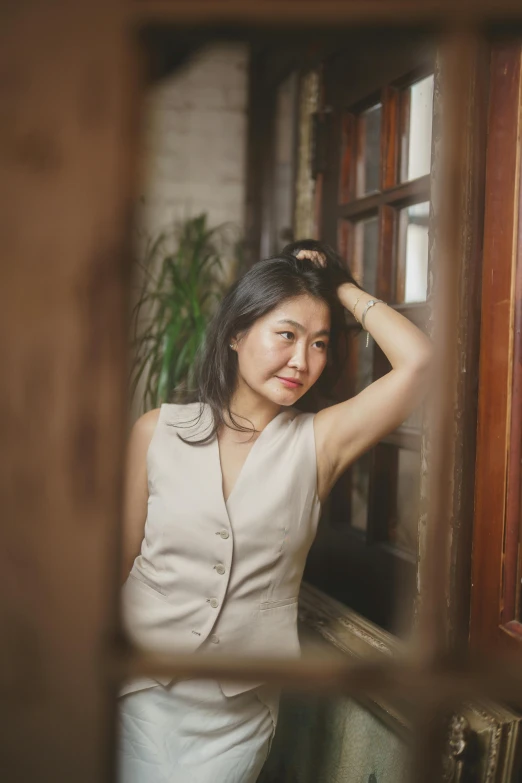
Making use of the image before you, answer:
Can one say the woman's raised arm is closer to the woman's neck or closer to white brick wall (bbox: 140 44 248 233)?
the woman's neck

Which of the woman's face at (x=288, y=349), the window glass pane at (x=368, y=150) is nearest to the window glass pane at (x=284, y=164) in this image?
the window glass pane at (x=368, y=150)

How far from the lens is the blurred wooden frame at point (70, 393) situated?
1.34 ft

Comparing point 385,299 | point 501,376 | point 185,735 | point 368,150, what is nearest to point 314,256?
point 385,299

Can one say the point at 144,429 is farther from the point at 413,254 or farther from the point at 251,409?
the point at 413,254

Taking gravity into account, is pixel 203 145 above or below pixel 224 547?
above

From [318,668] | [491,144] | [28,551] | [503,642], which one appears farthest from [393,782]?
[491,144]

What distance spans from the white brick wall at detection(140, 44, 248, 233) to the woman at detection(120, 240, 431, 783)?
999mm

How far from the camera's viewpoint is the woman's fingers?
1.08 metres

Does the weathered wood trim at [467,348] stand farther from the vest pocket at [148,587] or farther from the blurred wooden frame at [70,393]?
the blurred wooden frame at [70,393]

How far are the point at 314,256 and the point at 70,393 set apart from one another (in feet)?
2.50

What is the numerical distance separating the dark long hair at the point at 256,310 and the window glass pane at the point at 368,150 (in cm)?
46

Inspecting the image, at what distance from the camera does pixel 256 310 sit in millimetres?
1034

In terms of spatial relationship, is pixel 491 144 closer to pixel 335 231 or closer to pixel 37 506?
pixel 335 231

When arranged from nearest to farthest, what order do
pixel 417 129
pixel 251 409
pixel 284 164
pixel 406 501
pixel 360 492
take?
pixel 251 409, pixel 417 129, pixel 406 501, pixel 360 492, pixel 284 164
